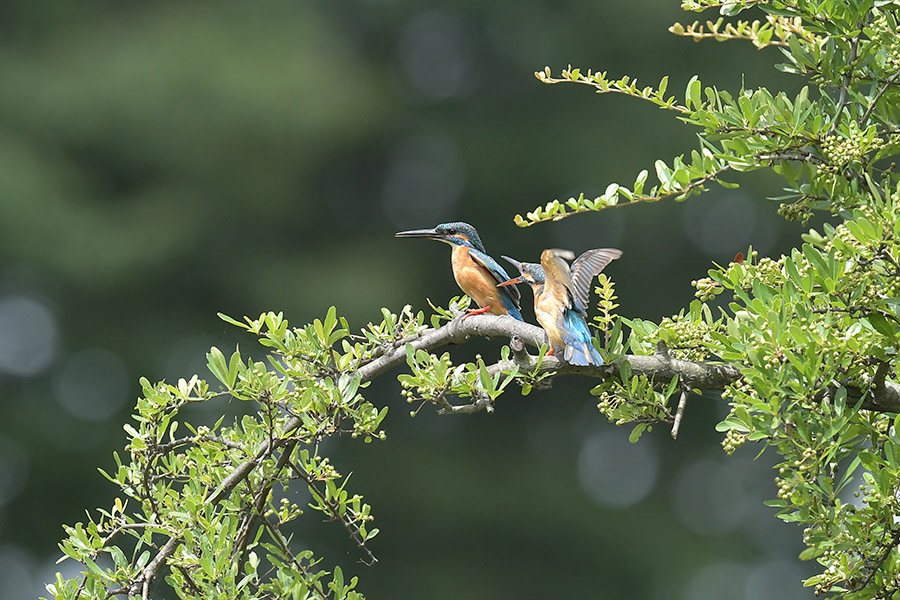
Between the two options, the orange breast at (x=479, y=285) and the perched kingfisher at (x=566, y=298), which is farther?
the orange breast at (x=479, y=285)

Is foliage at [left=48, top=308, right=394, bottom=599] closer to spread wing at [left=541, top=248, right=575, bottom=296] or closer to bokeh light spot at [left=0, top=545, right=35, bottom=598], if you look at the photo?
spread wing at [left=541, top=248, right=575, bottom=296]

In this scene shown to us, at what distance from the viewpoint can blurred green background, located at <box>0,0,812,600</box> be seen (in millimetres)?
6445

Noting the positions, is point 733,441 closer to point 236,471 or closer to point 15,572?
point 236,471

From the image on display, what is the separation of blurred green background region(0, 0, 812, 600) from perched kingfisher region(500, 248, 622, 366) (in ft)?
15.0

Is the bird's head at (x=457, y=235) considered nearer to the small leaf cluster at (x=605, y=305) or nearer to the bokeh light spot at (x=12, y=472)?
the small leaf cluster at (x=605, y=305)

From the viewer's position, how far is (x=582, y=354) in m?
1.42

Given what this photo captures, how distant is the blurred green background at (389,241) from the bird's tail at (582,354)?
4718mm

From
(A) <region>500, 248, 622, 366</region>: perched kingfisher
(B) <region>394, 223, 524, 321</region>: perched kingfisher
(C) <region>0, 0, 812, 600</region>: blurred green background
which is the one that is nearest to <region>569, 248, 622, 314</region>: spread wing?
(A) <region>500, 248, 622, 366</region>: perched kingfisher

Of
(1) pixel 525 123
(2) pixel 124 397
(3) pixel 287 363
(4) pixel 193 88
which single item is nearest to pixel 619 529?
(1) pixel 525 123

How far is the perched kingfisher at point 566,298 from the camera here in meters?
1.43

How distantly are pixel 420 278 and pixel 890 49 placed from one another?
17.8 feet

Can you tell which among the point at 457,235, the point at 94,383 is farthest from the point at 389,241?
the point at 457,235

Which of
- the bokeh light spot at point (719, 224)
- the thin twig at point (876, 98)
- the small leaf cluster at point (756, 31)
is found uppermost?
the small leaf cluster at point (756, 31)

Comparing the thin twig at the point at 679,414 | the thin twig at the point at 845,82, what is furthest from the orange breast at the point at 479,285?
the thin twig at the point at 845,82
